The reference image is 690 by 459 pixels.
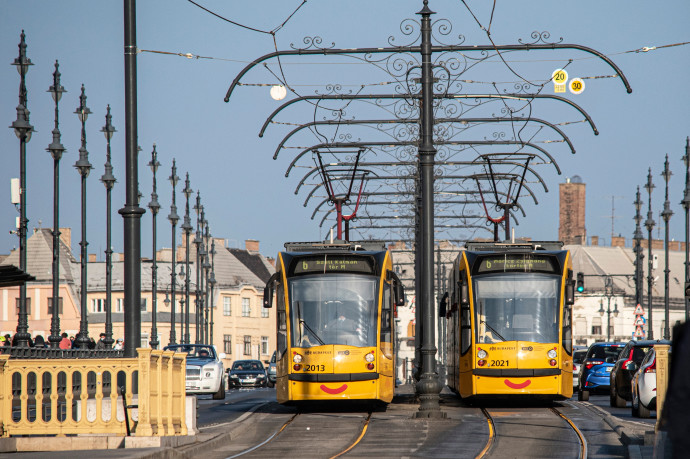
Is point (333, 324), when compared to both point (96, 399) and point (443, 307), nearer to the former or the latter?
point (443, 307)

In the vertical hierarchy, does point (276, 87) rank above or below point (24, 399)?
above

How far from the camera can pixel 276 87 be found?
83.5ft

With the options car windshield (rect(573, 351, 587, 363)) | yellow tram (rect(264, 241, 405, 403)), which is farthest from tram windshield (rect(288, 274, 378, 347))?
car windshield (rect(573, 351, 587, 363))

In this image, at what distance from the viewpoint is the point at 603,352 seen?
1265 inches

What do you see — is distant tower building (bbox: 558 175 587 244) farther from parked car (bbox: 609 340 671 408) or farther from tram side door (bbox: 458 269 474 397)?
tram side door (bbox: 458 269 474 397)

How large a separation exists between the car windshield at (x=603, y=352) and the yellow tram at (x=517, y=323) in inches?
398

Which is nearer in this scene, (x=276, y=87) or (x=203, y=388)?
(x=276, y=87)

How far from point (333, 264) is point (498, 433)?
19.1 ft

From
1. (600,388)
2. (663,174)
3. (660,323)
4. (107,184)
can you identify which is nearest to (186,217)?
(107,184)

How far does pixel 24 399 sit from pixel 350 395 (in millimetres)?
8297

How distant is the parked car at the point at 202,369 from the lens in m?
32.3

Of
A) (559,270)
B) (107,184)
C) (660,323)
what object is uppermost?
(107,184)

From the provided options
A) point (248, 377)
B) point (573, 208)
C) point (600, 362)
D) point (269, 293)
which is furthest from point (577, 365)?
point (573, 208)

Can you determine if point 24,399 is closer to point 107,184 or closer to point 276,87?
point 276,87
